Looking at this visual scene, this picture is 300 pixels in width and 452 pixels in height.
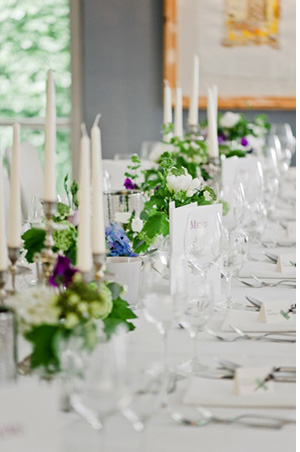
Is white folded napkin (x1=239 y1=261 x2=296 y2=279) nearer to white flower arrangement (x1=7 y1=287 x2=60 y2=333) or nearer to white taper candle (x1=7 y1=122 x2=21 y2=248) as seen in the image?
white taper candle (x1=7 y1=122 x2=21 y2=248)

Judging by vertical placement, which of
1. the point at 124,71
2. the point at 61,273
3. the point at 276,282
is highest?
the point at 124,71

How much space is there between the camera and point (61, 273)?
1431 millimetres

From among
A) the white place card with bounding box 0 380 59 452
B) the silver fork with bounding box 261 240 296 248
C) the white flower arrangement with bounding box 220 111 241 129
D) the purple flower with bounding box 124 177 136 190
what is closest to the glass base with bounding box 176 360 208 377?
the white place card with bounding box 0 380 59 452

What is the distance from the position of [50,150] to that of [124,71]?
420 cm

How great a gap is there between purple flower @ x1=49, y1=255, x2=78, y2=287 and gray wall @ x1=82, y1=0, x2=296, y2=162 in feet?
13.7

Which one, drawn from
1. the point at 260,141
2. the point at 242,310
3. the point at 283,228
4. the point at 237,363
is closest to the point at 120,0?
the point at 260,141

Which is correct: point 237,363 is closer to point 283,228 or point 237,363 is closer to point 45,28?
point 283,228

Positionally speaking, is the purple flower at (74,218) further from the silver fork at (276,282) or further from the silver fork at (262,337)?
the silver fork at (276,282)

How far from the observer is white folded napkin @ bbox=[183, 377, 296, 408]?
130 cm

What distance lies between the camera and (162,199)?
87.1 inches

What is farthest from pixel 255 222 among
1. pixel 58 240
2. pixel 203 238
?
pixel 58 240

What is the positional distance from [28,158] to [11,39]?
171cm

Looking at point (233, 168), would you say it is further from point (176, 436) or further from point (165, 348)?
point (176, 436)

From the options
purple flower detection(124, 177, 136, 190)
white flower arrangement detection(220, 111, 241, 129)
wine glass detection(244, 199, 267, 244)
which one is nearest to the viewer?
A: purple flower detection(124, 177, 136, 190)
